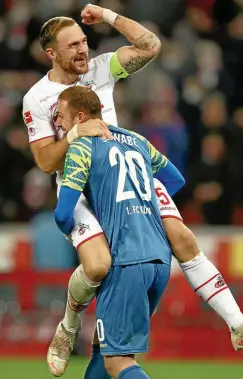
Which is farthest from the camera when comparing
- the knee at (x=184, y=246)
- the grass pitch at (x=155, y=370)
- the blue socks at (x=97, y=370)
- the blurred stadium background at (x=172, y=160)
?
the blurred stadium background at (x=172, y=160)

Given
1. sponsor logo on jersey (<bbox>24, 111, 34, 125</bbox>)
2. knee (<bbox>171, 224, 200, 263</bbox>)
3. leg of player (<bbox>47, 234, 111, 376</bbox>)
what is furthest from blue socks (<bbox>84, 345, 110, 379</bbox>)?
sponsor logo on jersey (<bbox>24, 111, 34, 125</bbox>)

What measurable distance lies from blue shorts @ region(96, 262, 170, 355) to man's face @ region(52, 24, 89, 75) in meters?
1.58

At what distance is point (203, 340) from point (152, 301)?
4886 millimetres

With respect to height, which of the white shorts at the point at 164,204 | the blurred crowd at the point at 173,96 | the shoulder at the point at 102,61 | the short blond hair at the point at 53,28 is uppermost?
the short blond hair at the point at 53,28

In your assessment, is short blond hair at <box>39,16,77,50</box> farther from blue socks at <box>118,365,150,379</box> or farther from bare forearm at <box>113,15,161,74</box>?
blue socks at <box>118,365,150,379</box>

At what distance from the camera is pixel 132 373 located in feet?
23.4

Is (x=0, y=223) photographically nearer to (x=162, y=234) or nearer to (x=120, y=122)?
(x=120, y=122)

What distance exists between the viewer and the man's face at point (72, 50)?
8023 millimetres

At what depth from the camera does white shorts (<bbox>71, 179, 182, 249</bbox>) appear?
24.2ft

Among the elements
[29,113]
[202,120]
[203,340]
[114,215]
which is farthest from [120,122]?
[114,215]

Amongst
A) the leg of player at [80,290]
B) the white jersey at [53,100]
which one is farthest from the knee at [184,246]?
the white jersey at [53,100]

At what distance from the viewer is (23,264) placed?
13.0 m

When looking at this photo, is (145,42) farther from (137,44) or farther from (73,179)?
(73,179)

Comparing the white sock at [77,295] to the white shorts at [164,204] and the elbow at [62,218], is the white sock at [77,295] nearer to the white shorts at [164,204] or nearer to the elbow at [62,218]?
the elbow at [62,218]
